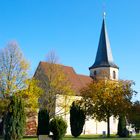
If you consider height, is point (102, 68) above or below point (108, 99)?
above

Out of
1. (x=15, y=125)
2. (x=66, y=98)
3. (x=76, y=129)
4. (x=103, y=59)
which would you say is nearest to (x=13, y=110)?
(x=15, y=125)

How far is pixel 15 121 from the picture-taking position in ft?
97.1

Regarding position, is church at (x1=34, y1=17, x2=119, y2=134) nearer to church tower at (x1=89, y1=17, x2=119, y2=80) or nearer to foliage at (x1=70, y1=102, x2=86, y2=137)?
church tower at (x1=89, y1=17, x2=119, y2=80)

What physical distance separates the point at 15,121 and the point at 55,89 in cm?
2375

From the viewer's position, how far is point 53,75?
5500 centimetres

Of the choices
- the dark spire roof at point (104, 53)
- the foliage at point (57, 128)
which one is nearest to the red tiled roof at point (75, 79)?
the dark spire roof at point (104, 53)

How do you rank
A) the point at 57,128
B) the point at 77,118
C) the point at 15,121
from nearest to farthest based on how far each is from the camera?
the point at 15,121, the point at 57,128, the point at 77,118

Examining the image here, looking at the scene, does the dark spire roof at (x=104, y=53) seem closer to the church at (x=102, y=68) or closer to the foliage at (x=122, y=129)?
the church at (x=102, y=68)

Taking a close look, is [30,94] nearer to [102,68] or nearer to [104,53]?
[102,68]

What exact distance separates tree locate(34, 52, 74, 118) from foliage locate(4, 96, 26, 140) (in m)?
22.5

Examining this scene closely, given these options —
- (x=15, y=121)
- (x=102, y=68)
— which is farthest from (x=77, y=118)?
(x=102, y=68)

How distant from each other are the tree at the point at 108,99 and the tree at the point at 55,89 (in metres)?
5.51

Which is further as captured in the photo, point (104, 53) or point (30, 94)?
point (104, 53)

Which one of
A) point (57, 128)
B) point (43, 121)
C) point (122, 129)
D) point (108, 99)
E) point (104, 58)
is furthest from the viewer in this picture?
point (104, 58)
